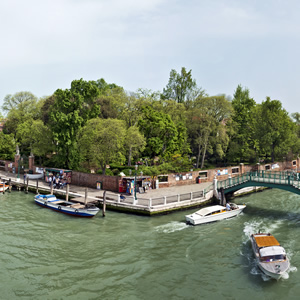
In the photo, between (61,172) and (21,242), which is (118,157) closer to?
(61,172)

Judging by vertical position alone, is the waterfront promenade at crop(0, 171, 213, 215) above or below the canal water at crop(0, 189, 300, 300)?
above

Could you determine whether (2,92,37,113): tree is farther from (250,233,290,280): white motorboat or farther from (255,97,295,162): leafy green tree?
(250,233,290,280): white motorboat

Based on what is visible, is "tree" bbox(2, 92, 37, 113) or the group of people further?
"tree" bbox(2, 92, 37, 113)

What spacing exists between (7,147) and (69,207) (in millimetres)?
31273

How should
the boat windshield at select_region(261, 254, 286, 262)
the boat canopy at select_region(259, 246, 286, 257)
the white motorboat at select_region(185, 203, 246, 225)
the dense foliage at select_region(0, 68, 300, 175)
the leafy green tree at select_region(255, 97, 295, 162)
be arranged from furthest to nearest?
the leafy green tree at select_region(255, 97, 295, 162)
the dense foliage at select_region(0, 68, 300, 175)
the white motorboat at select_region(185, 203, 246, 225)
the boat canopy at select_region(259, 246, 286, 257)
the boat windshield at select_region(261, 254, 286, 262)

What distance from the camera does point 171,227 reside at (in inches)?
870

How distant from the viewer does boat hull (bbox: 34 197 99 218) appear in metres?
24.3

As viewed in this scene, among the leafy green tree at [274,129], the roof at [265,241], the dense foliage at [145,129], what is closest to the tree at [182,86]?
the dense foliage at [145,129]

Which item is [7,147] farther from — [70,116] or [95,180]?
[95,180]

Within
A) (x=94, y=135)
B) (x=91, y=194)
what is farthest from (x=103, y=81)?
(x=91, y=194)

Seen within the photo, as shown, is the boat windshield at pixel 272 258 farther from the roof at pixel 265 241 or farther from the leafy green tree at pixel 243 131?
the leafy green tree at pixel 243 131

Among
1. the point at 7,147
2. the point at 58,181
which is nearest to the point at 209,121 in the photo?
the point at 58,181

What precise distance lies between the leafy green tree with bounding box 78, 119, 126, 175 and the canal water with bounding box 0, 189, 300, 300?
9438mm

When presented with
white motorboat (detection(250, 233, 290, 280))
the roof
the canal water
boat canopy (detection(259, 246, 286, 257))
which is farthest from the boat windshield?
the roof
